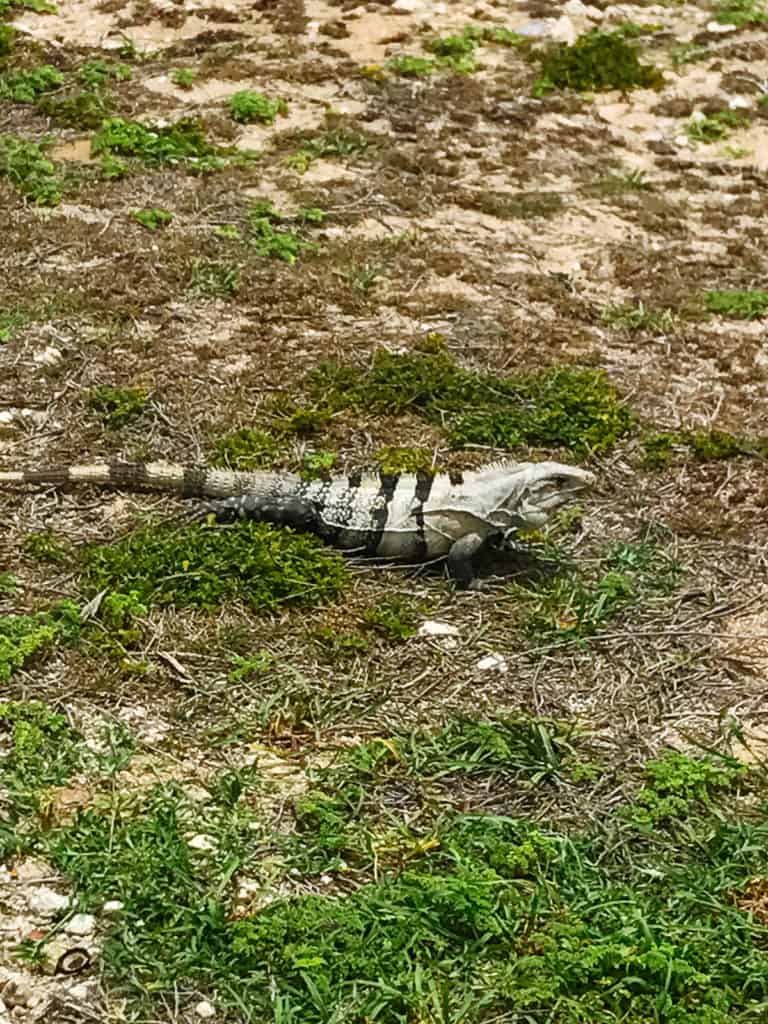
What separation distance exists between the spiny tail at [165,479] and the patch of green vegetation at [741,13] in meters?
7.82

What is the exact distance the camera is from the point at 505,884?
12.6 feet

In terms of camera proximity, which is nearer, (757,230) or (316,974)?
(316,974)

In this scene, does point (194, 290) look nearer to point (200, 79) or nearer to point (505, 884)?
point (200, 79)

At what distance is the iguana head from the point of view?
215 inches

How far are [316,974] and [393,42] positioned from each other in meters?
8.60

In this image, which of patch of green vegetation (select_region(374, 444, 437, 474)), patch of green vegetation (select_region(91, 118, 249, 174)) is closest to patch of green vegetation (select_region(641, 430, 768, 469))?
patch of green vegetation (select_region(374, 444, 437, 474))

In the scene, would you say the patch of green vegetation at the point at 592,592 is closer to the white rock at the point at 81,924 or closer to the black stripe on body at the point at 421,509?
the black stripe on body at the point at 421,509

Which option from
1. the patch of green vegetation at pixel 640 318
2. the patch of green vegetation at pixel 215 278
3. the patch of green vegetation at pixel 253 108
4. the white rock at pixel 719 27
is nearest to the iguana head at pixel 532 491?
the patch of green vegetation at pixel 640 318

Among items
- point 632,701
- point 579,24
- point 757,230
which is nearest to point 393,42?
point 579,24

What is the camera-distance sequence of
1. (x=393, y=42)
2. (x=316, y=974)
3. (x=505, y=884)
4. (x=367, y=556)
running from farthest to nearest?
(x=393, y=42) → (x=367, y=556) → (x=505, y=884) → (x=316, y=974)

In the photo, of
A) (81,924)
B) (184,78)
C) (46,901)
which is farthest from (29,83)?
(81,924)

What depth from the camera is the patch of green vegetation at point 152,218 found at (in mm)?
7895

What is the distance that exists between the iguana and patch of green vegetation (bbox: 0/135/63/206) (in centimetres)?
302

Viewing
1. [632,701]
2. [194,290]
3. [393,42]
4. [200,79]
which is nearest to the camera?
[632,701]
